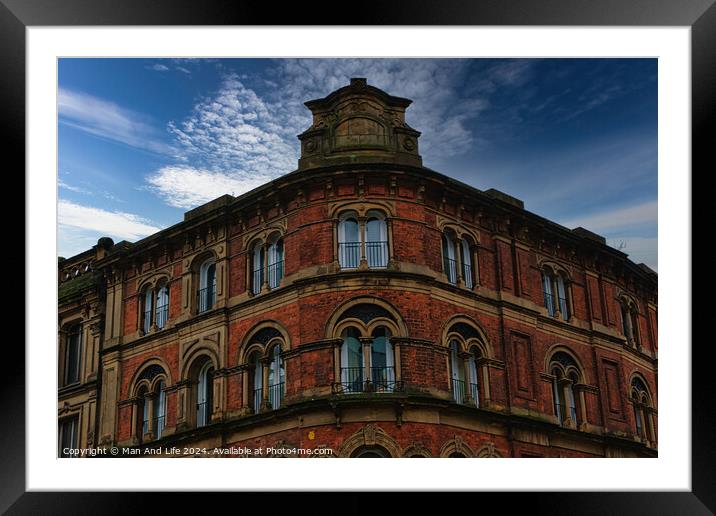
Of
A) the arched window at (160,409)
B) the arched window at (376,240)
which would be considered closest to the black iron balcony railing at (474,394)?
the arched window at (376,240)

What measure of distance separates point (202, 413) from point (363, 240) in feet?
18.0

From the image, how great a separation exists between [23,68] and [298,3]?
5.08m

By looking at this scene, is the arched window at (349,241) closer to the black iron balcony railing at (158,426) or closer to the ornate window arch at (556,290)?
the ornate window arch at (556,290)

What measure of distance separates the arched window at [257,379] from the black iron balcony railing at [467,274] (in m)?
5.10

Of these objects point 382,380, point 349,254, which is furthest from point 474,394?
point 349,254

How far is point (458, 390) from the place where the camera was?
87.0ft

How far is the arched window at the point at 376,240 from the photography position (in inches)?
1049

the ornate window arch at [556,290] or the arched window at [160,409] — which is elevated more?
the ornate window arch at [556,290]

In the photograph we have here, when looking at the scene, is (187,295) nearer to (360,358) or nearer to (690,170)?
(360,358)

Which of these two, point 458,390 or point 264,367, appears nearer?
point 458,390

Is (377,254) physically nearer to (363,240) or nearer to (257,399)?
(363,240)

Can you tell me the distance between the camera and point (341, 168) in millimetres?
26891

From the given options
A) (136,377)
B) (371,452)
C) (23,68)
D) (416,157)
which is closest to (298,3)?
(23,68)

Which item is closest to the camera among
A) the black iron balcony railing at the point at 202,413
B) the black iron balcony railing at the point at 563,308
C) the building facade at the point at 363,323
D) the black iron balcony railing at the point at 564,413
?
the building facade at the point at 363,323
